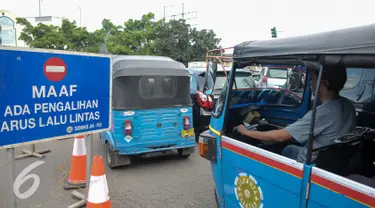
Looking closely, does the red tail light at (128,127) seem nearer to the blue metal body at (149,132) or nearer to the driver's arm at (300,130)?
the blue metal body at (149,132)

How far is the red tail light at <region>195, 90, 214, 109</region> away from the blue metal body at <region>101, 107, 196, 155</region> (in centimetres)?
113

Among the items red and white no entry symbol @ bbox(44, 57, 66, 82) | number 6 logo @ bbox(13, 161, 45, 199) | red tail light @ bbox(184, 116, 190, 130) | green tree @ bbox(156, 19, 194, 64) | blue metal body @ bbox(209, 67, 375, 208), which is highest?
green tree @ bbox(156, 19, 194, 64)

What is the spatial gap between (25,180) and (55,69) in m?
3.16

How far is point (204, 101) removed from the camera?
677 centimetres

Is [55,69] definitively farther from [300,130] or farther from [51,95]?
[300,130]

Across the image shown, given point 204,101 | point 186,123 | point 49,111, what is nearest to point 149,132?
point 186,123

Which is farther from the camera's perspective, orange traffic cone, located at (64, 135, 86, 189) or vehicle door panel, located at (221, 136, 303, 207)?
orange traffic cone, located at (64, 135, 86, 189)

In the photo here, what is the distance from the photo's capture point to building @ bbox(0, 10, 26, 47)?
38.0 meters

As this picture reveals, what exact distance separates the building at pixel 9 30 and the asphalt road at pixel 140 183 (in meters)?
35.1

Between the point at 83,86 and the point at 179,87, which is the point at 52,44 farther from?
the point at 83,86

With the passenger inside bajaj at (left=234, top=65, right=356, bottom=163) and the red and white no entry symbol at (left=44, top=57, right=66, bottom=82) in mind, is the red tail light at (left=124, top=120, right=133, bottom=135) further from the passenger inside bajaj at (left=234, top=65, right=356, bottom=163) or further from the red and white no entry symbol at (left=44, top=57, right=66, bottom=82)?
the passenger inside bajaj at (left=234, top=65, right=356, bottom=163)

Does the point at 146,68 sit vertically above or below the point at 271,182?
above

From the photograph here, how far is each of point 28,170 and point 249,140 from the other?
4.24 m

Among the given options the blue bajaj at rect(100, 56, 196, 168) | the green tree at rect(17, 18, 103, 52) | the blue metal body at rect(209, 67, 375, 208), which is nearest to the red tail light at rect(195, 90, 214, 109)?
the blue bajaj at rect(100, 56, 196, 168)
